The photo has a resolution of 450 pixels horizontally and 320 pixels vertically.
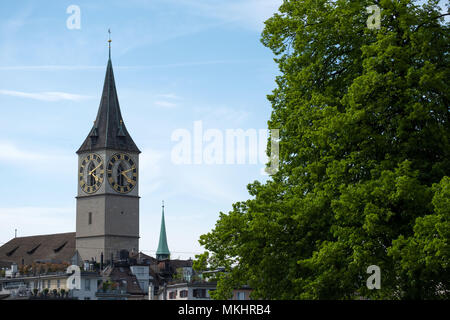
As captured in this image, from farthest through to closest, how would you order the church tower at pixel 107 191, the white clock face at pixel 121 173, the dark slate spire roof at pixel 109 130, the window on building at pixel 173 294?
1. the dark slate spire roof at pixel 109 130
2. the white clock face at pixel 121 173
3. the church tower at pixel 107 191
4. the window on building at pixel 173 294

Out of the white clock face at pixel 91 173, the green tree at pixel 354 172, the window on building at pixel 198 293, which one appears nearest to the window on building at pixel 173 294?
the window on building at pixel 198 293

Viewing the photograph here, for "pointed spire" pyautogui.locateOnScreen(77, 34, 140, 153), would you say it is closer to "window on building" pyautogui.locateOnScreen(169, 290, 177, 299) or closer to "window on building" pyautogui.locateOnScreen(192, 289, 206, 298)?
"window on building" pyautogui.locateOnScreen(169, 290, 177, 299)

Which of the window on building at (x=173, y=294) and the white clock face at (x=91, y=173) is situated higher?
the white clock face at (x=91, y=173)

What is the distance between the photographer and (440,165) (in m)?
22.8

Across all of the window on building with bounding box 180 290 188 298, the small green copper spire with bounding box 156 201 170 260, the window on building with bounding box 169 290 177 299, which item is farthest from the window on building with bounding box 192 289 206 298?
the small green copper spire with bounding box 156 201 170 260

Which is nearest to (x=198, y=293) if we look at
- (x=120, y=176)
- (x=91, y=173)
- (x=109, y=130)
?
(x=120, y=176)

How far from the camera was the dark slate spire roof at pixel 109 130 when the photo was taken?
131750 millimetres

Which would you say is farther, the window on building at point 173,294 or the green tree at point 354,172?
the window on building at point 173,294

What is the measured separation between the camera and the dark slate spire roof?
132m

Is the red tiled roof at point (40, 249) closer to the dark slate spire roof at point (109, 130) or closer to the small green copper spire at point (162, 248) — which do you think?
the dark slate spire roof at point (109, 130)
